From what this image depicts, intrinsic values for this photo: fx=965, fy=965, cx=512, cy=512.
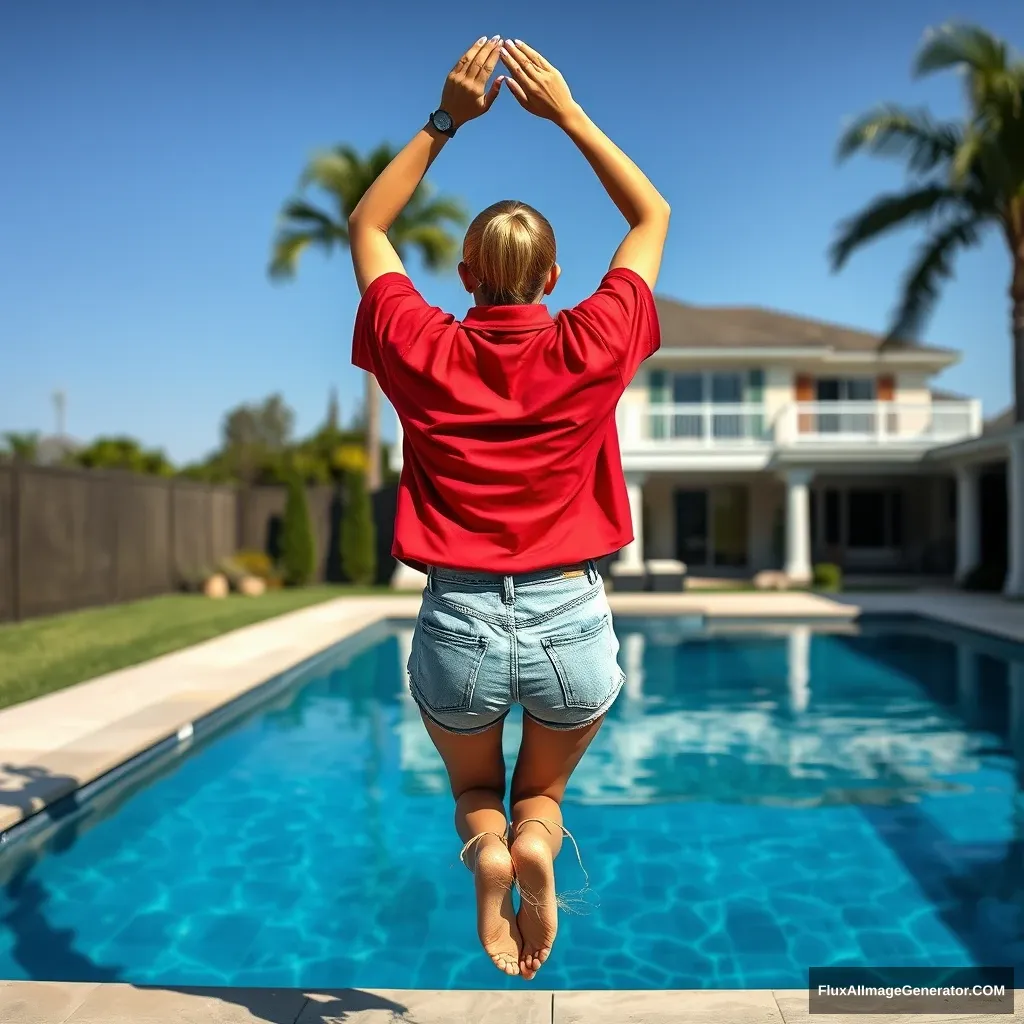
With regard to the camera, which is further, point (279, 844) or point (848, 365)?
point (848, 365)

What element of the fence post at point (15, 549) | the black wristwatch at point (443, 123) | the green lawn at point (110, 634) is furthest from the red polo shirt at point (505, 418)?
the fence post at point (15, 549)

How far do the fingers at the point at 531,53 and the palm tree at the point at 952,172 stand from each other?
1532 cm

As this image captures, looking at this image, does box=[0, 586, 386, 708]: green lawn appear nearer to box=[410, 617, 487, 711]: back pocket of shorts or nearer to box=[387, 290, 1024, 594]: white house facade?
box=[410, 617, 487, 711]: back pocket of shorts

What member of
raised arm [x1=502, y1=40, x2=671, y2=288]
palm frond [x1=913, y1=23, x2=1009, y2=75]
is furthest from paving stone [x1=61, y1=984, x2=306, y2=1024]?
palm frond [x1=913, y1=23, x2=1009, y2=75]

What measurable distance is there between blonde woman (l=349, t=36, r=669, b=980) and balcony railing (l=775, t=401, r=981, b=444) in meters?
19.6

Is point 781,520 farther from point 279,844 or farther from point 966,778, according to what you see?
point 279,844

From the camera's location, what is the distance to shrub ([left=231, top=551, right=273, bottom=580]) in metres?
20.0

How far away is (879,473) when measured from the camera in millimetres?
23062

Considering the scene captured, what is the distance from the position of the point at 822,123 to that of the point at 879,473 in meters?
9.58

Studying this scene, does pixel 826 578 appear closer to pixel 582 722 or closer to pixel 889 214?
pixel 889 214

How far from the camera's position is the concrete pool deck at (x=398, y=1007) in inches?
108

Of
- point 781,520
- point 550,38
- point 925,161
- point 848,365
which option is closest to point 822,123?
point 925,161

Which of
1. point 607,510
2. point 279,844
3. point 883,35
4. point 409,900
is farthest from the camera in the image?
point 883,35

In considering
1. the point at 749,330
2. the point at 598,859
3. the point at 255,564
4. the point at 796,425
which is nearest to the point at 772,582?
the point at 796,425
